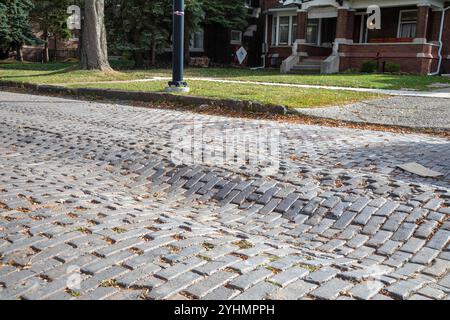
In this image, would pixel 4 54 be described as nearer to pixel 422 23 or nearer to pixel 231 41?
pixel 231 41

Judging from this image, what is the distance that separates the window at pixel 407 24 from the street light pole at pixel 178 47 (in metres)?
19.5

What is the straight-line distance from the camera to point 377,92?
14195 mm

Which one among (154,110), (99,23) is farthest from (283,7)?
(154,110)

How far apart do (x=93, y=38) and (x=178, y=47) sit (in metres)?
8.47

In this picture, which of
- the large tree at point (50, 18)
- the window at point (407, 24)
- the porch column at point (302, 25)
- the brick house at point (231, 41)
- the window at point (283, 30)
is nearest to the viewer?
the window at point (407, 24)

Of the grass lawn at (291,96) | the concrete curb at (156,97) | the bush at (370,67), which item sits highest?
the bush at (370,67)

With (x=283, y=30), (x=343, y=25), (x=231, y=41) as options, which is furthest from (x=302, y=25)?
(x=231, y=41)

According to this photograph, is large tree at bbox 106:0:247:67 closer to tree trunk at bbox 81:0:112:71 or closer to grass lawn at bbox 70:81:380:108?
tree trunk at bbox 81:0:112:71

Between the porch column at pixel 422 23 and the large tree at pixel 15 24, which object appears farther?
the large tree at pixel 15 24

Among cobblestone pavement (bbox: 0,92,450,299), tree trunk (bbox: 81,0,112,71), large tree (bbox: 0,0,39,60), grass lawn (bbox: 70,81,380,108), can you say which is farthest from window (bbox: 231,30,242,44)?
cobblestone pavement (bbox: 0,92,450,299)

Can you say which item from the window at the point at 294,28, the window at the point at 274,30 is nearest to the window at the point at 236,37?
the window at the point at 274,30

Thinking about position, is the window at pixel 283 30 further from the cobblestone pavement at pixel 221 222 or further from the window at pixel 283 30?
the cobblestone pavement at pixel 221 222

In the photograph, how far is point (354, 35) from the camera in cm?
3053

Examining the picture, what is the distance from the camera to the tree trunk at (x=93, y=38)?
1972 centimetres
